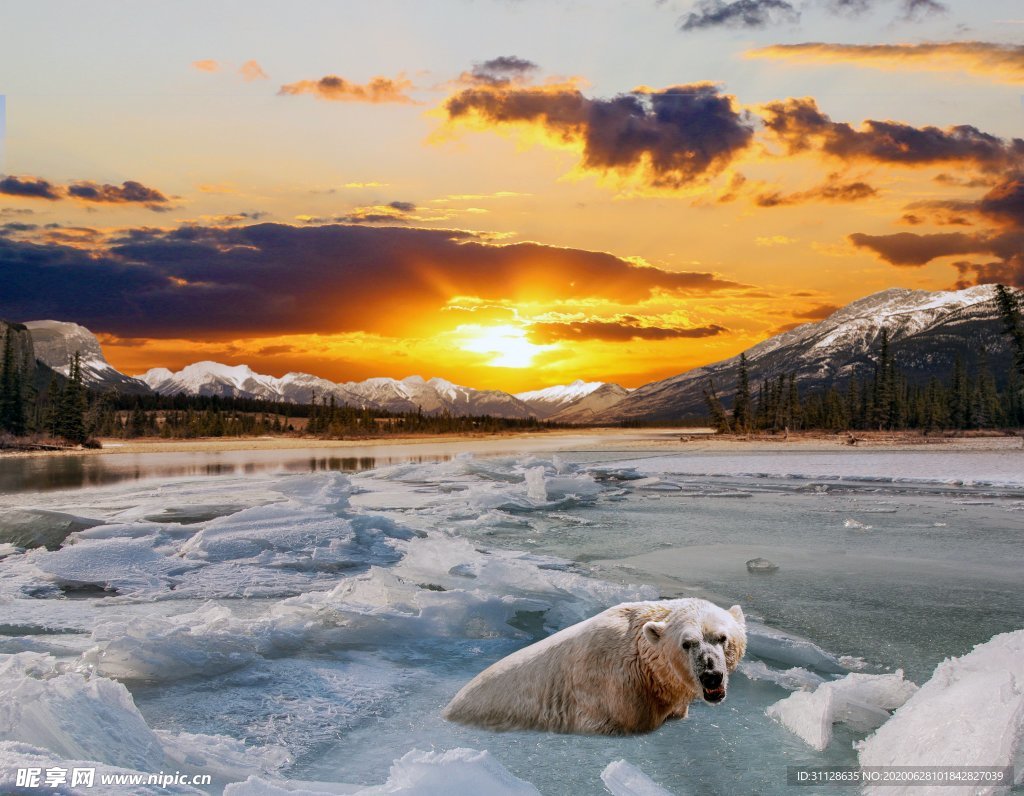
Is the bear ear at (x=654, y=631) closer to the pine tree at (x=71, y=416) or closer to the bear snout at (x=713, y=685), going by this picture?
the bear snout at (x=713, y=685)

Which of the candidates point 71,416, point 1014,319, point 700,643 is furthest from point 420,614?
point 71,416

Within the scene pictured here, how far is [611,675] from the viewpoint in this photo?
19.3ft

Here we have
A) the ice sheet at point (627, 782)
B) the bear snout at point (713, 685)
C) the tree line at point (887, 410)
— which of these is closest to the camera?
the ice sheet at point (627, 782)

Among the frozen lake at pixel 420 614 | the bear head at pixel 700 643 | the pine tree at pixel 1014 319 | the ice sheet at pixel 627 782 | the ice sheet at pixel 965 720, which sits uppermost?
the pine tree at pixel 1014 319

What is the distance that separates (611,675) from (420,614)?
13.9 feet

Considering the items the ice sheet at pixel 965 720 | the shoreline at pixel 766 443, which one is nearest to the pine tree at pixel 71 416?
the shoreline at pixel 766 443

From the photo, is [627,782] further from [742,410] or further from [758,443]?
[742,410]

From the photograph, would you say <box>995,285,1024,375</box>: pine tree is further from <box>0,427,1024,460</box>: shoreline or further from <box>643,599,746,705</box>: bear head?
<box>643,599,746,705</box>: bear head

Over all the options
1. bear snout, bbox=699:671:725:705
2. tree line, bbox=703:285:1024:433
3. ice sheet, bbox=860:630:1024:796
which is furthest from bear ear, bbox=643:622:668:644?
tree line, bbox=703:285:1024:433

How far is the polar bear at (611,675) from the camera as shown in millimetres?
5488

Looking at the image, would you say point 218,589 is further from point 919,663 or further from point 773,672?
point 919,663

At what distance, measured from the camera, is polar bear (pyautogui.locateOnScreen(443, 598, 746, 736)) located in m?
5.49

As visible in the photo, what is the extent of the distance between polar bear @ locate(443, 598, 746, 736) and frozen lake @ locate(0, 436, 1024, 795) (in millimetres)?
189

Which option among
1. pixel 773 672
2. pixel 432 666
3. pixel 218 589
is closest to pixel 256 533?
pixel 218 589
